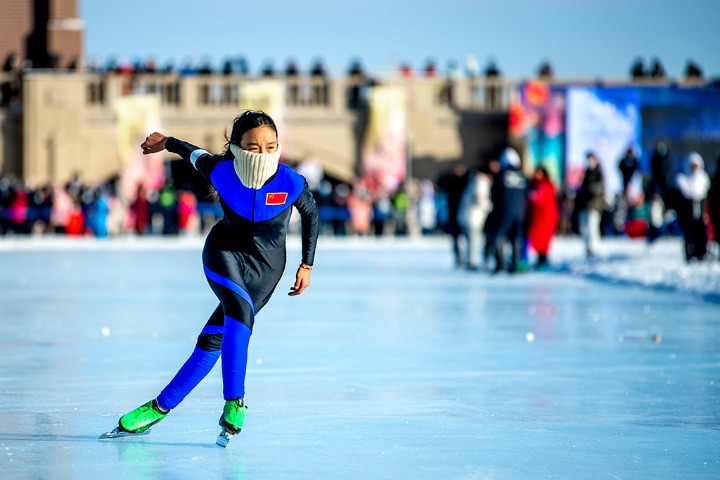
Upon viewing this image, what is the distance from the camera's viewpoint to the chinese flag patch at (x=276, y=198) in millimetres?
5699

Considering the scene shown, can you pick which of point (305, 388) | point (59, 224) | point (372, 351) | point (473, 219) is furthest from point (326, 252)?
point (305, 388)

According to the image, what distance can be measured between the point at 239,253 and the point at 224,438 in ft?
2.30

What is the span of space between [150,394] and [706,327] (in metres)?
5.57

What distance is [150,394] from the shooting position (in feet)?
23.7

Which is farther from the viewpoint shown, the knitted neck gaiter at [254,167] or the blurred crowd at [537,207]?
the blurred crowd at [537,207]

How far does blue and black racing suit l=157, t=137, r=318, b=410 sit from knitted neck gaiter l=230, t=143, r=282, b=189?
3 centimetres

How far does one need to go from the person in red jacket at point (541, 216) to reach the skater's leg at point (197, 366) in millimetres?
15220

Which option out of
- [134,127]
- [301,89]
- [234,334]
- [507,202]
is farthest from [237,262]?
[301,89]

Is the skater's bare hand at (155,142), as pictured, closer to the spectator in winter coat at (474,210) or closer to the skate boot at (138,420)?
the skate boot at (138,420)

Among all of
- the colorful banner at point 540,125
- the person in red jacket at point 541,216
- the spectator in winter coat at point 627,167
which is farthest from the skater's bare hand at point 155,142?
the colorful banner at point 540,125

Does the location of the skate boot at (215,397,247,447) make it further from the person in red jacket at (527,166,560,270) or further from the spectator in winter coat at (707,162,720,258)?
the person in red jacket at (527,166,560,270)

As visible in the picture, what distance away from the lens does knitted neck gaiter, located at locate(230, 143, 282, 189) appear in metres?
5.66

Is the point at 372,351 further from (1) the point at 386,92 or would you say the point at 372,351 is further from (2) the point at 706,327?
(1) the point at 386,92

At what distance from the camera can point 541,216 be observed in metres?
20.9
